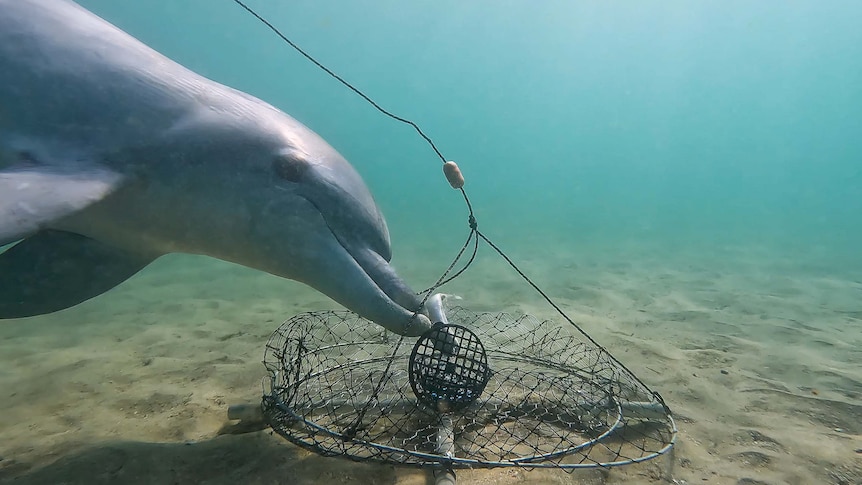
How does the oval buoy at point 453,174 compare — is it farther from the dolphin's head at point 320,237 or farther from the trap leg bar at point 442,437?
the trap leg bar at point 442,437

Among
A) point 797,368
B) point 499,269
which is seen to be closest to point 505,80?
point 499,269

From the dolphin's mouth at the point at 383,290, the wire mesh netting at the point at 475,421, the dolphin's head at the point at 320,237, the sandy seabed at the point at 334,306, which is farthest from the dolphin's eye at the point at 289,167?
the sandy seabed at the point at 334,306

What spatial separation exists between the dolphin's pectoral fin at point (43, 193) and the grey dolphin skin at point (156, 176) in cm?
2

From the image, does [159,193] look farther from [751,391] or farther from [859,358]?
[859,358]

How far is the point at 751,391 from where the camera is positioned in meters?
3.78

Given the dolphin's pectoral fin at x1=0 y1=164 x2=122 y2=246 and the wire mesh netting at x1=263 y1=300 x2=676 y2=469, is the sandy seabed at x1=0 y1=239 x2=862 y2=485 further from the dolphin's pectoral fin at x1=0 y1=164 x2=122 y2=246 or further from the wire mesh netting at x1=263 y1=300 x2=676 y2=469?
the dolphin's pectoral fin at x1=0 y1=164 x2=122 y2=246

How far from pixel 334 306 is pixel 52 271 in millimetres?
5533

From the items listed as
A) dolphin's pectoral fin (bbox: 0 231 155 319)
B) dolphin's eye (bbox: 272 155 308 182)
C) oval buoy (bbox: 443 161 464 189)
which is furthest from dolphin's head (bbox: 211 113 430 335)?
dolphin's pectoral fin (bbox: 0 231 155 319)

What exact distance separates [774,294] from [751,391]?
590 centimetres

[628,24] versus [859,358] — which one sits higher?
[628,24]

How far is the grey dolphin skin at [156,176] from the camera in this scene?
→ 2422 millimetres

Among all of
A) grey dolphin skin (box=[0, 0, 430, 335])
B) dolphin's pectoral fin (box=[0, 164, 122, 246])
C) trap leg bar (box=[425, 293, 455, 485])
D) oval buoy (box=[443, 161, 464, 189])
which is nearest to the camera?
dolphin's pectoral fin (box=[0, 164, 122, 246])

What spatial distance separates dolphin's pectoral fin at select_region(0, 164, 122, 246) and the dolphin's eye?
2.68 ft

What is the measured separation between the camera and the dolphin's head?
2500 mm
